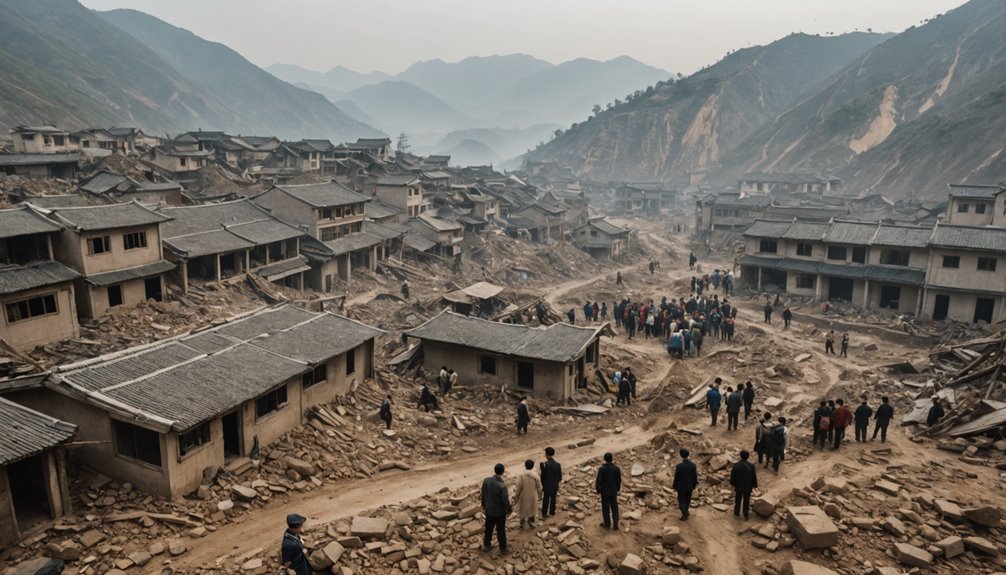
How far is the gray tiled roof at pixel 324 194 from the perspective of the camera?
44.8 metres

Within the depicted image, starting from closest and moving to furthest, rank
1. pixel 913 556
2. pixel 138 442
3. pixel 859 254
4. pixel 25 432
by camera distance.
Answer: pixel 913 556 < pixel 25 432 < pixel 138 442 < pixel 859 254

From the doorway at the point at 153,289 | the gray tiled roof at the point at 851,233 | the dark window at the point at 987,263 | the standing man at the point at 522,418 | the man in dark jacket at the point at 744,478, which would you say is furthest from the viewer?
the gray tiled roof at the point at 851,233

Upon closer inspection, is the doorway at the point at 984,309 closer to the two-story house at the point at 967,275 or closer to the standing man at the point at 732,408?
the two-story house at the point at 967,275

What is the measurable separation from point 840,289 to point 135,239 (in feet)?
140

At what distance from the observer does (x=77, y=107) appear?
115m

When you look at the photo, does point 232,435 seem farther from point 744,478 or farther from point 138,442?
point 744,478

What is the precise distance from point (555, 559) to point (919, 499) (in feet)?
27.5

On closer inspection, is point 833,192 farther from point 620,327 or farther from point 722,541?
point 722,541

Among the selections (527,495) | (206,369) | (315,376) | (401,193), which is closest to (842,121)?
(401,193)

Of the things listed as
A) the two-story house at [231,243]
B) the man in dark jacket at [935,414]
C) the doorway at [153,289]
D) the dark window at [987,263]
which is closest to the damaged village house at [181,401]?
the doorway at [153,289]

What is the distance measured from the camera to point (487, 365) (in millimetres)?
25938

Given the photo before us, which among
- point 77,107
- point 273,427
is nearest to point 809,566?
point 273,427

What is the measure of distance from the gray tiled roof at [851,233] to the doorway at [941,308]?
5.73 m

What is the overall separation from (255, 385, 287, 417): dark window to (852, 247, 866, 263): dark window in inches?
1528
